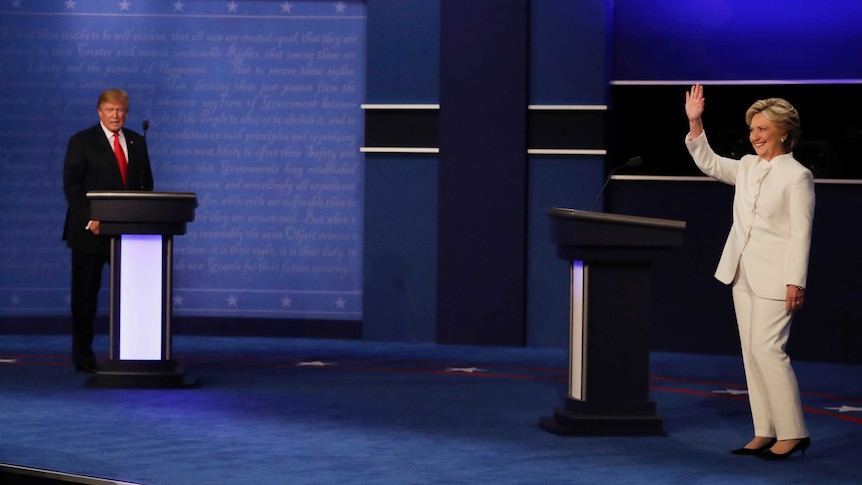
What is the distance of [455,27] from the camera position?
9.47 meters

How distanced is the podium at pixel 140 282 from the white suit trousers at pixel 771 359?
3.19 m

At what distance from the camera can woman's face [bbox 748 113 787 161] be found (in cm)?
551

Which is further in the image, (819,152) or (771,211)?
(819,152)

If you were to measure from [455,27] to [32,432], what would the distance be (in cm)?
469

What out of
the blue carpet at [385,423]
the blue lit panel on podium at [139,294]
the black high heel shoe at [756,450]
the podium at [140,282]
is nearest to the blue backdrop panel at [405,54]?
the blue carpet at [385,423]

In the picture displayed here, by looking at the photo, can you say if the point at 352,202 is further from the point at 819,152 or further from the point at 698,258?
the point at 819,152

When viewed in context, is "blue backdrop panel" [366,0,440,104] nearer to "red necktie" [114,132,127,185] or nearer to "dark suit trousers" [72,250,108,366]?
"red necktie" [114,132,127,185]

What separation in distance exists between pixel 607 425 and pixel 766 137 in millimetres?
1499

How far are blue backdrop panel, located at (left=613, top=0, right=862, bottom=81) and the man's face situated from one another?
3.60 m

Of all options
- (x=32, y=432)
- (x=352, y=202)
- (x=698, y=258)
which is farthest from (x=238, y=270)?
(x=32, y=432)

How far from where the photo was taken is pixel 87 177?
7715mm

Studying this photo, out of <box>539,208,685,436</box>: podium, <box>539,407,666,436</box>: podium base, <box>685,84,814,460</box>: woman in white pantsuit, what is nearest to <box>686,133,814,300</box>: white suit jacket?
<box>685,84,814,460</box>: woman in white pantsuit

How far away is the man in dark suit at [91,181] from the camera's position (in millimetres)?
7676

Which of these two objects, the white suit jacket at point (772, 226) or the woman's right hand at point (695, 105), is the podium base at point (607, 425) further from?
the woman's right hand at point (695, 105)
